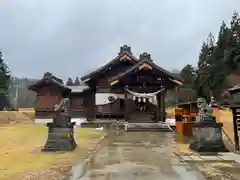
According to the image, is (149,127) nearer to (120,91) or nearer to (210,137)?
(120,91)

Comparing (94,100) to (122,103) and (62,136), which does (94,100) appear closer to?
(122,103)

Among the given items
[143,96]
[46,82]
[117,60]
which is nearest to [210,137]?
[143,96]

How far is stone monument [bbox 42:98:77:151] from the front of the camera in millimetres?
12094

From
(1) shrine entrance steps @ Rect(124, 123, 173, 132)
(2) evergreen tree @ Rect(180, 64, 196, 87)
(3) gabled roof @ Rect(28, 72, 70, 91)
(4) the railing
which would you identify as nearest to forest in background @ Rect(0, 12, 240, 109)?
(2) evergreen tree @ Rect(180, 64, 196, 87)

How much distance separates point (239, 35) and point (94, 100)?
3336 centimetres

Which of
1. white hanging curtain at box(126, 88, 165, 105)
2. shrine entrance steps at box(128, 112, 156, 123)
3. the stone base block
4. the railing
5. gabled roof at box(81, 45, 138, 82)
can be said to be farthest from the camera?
gabled roof at box(81, 45, 138, 82)

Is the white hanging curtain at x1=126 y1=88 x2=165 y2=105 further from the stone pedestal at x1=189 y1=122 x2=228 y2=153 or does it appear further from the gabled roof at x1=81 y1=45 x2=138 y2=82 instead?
the stone pedestal at x1=189 y1=122 x2=228 y2=153

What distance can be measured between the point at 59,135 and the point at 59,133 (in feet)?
0.26

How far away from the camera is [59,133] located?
1221 centimetres

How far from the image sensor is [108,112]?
28078mm

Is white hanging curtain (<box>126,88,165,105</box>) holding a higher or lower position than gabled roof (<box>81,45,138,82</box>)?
lower

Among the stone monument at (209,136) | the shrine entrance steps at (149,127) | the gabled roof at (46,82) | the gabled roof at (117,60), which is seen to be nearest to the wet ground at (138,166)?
the stone monument at (209,136)

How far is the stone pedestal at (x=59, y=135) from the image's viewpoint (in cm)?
1209

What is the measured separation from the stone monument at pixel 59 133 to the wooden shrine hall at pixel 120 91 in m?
12.2
